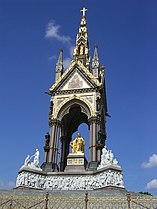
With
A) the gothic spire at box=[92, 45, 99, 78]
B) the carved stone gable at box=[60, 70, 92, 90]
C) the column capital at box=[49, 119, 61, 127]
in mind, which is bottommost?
the column capital at box=[49, 119, 61, 127]

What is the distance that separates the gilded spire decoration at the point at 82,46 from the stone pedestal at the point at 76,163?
861 centimetres

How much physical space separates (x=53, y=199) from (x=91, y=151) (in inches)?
355

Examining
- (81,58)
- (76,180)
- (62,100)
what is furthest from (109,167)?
(81,58)

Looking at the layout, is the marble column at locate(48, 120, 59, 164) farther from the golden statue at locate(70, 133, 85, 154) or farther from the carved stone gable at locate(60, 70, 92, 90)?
the carved stone gable at locate(60, 70, 92, 90)

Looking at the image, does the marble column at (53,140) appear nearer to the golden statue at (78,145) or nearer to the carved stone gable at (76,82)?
the golden statue at (78,145)

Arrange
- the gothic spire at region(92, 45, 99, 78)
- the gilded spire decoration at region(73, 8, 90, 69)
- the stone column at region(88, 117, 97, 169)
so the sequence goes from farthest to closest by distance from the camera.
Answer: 1. the gilded spire decoration at region(73, 8, 90, 69)
2. the gothic spire at region(92, 45, 99, 78)
3. the stone column at region(88, 117, 97, 169)

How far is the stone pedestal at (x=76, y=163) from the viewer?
21.0 m

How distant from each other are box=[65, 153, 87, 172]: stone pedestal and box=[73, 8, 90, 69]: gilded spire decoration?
8.61m

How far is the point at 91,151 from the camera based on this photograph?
21656mm

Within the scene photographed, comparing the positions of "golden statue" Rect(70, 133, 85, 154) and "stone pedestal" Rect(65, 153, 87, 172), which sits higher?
"golden statue" Rect(70, 133, 85, 154)

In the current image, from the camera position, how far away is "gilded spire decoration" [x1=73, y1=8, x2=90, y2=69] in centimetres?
2710

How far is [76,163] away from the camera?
844 inches

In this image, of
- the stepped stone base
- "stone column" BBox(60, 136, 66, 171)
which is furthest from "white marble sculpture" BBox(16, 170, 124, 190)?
"stone column" BBox(60, 136, 66, 171)

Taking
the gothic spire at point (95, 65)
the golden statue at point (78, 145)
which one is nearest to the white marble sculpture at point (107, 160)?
the golden statue at point (78, 145)
